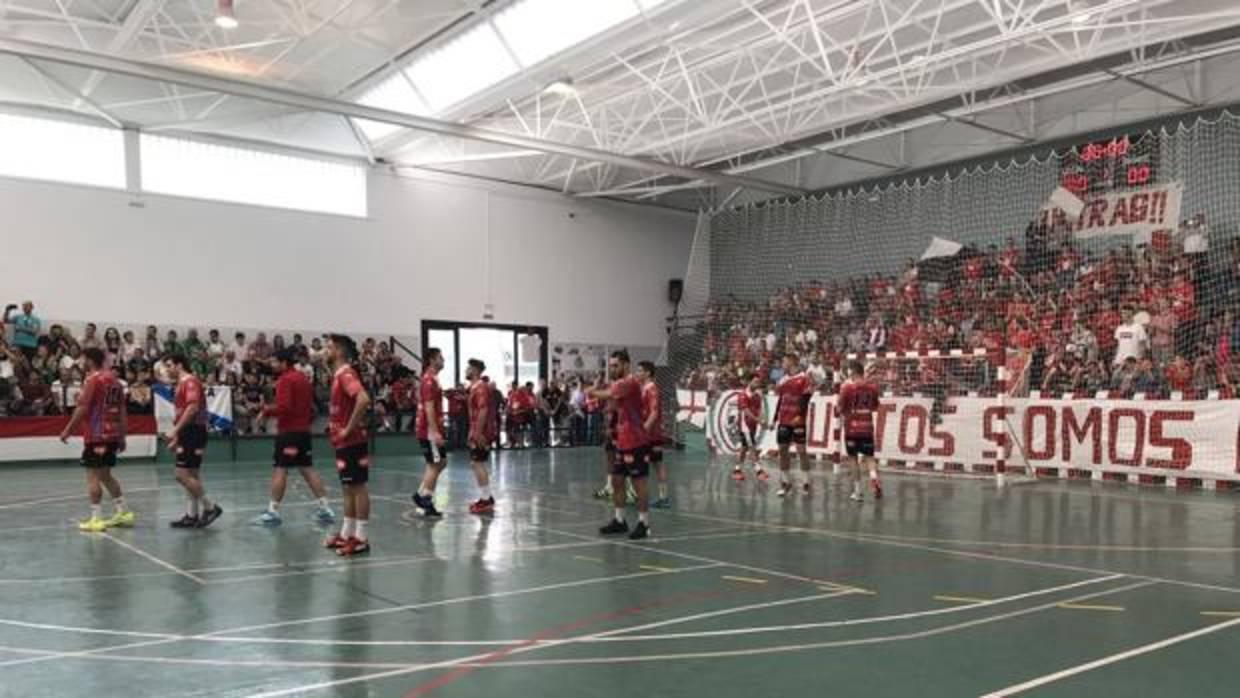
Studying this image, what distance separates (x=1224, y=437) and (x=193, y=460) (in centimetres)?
1597

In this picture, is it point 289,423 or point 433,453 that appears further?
point 433,453

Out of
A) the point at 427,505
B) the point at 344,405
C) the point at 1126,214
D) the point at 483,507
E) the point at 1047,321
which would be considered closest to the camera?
the point at 344,405

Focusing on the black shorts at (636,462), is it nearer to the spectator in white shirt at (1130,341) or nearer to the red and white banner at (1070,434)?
the red and white banner at (1070,434)

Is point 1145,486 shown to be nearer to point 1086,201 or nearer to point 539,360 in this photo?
point 1086,201

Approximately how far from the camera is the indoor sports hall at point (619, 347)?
682cm

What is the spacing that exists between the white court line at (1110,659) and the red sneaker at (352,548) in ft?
20.5

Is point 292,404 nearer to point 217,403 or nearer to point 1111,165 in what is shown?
point 217,403

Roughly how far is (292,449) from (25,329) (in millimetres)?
14092

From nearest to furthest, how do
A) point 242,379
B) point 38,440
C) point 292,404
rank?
point 292,404 → point 38,440 → point 242,379

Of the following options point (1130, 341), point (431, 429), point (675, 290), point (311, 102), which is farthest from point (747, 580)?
point (675, 290)

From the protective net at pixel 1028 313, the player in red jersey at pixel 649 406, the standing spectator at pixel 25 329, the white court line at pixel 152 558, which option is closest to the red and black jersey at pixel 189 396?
the white court line at pixel 152 558

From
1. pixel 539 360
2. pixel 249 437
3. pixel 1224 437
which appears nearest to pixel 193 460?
pixel 249 437

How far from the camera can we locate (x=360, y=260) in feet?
92.2

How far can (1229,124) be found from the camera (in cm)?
2145
